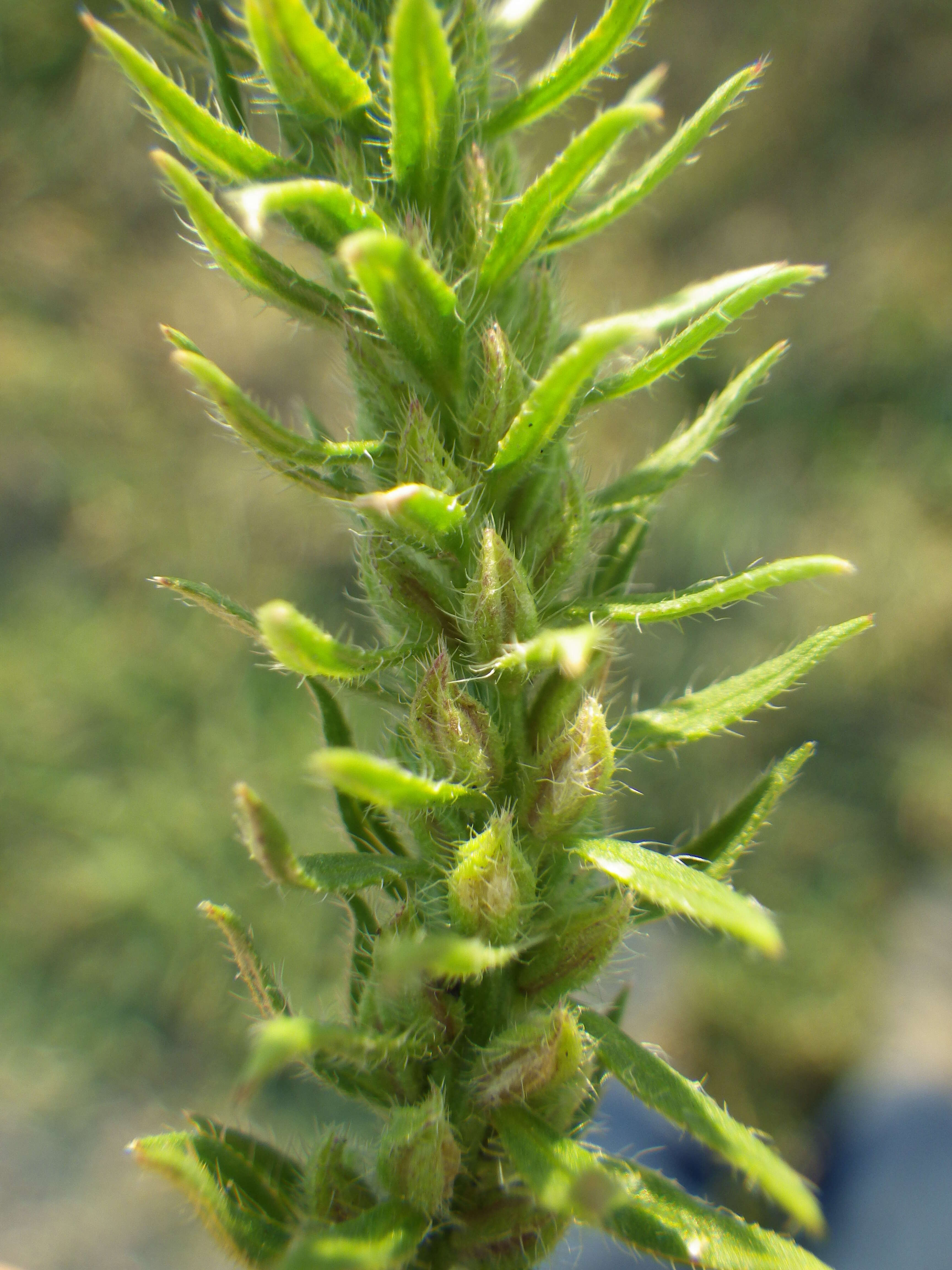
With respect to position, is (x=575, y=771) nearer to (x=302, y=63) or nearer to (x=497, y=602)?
(x=497, y=602)

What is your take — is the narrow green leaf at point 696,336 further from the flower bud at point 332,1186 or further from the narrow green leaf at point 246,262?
the flower bud at point 332,1186

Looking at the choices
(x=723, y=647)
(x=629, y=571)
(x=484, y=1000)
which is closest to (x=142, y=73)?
(x=629, y=571)

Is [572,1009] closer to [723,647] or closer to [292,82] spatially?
[292,82]

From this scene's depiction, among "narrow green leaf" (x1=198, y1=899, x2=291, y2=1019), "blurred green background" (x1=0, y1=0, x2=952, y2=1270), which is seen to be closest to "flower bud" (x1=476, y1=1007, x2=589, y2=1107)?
"narrow green leaf" (x1=198, y1=899, x2=291, y2=1019)

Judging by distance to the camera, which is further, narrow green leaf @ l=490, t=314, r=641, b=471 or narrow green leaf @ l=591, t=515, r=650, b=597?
narrow green leaf @ l=591, t=515, r=650, b=597

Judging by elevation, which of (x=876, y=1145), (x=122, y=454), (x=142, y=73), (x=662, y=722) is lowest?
(x=876, y=1145)

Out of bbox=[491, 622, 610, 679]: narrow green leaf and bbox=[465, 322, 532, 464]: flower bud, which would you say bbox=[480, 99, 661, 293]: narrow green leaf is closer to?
bbox=[465, 322, 532, 464]: flower bud
